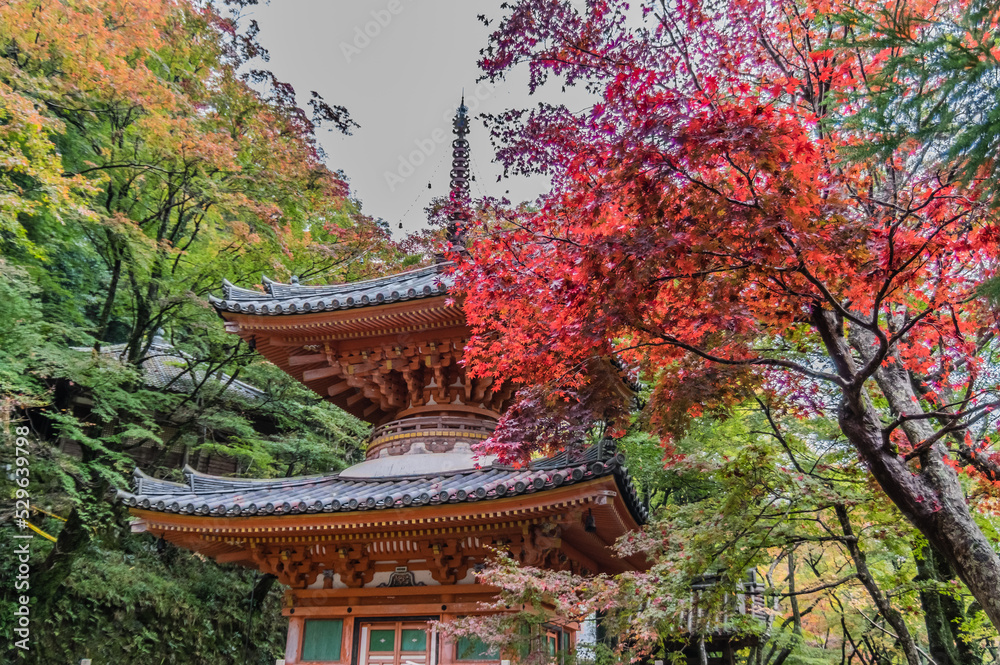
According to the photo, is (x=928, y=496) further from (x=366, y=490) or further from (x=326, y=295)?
(x=326, y=295)

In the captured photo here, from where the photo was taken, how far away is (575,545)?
7.16 metres

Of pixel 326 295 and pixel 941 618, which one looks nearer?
pixel 326 295

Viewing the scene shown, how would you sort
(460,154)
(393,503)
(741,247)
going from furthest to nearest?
(460,154), (393,503), (741,247)

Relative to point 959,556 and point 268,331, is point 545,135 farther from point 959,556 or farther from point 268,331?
point 268,331

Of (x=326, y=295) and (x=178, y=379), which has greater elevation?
(x=178, y=379)

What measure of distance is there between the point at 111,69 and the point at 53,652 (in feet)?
30.0

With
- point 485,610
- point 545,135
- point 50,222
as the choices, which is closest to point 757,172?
point 545,135

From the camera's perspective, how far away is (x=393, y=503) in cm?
609

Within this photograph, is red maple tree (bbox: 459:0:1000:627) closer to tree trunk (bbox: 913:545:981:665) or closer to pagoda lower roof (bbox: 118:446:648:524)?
pagoda lower roof (bbox: 118:446:648:524)

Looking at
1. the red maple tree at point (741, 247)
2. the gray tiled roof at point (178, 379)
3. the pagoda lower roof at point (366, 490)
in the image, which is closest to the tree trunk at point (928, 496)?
the red maple tree at point (741, 247)

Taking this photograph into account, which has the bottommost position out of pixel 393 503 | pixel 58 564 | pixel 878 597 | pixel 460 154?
pixel 878 597

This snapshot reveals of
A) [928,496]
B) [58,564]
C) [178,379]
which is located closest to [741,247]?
[928,496]

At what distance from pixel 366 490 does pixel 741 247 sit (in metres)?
4.84

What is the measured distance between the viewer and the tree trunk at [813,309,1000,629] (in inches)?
142
